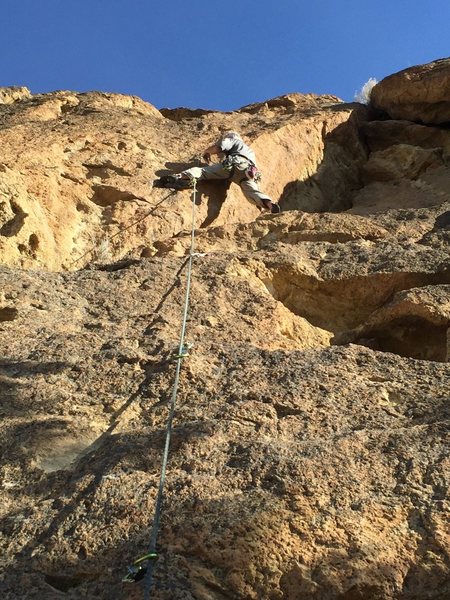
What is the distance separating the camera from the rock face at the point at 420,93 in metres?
10.1

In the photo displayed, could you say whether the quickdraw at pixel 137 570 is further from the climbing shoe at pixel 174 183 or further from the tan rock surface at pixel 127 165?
the climbing shoe at pixel 174 183

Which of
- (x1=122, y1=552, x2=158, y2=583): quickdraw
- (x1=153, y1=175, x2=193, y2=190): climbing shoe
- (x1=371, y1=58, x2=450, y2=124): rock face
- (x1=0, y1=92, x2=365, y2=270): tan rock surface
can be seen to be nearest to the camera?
(x1=122, y1=552, x2=158, y2=583): quickdraw

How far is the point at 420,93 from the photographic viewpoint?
10.2 meters

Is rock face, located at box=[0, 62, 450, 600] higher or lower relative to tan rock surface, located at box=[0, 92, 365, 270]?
lower

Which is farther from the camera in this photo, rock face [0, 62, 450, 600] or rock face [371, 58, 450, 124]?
rock face [371, 58, 450, 124]

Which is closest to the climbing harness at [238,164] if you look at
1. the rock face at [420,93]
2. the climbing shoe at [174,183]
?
the climbing shoe at [174,183]

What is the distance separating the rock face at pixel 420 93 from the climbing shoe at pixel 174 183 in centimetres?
381

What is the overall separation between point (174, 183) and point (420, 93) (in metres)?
3.98

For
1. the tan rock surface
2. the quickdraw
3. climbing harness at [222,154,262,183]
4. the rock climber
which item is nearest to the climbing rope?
the tan rock surface

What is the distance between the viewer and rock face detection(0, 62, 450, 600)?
3361 millimetres

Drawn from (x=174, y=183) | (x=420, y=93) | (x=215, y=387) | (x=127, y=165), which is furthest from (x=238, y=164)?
(x=215, y=387)

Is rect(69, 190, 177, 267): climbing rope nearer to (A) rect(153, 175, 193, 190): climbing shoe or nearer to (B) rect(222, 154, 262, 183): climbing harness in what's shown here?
(A) rect(153, 175, 193, 190): climbing shoe

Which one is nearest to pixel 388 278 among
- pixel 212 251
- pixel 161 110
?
pixel 212 251

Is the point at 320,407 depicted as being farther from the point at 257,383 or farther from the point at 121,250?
the point at 121,250
